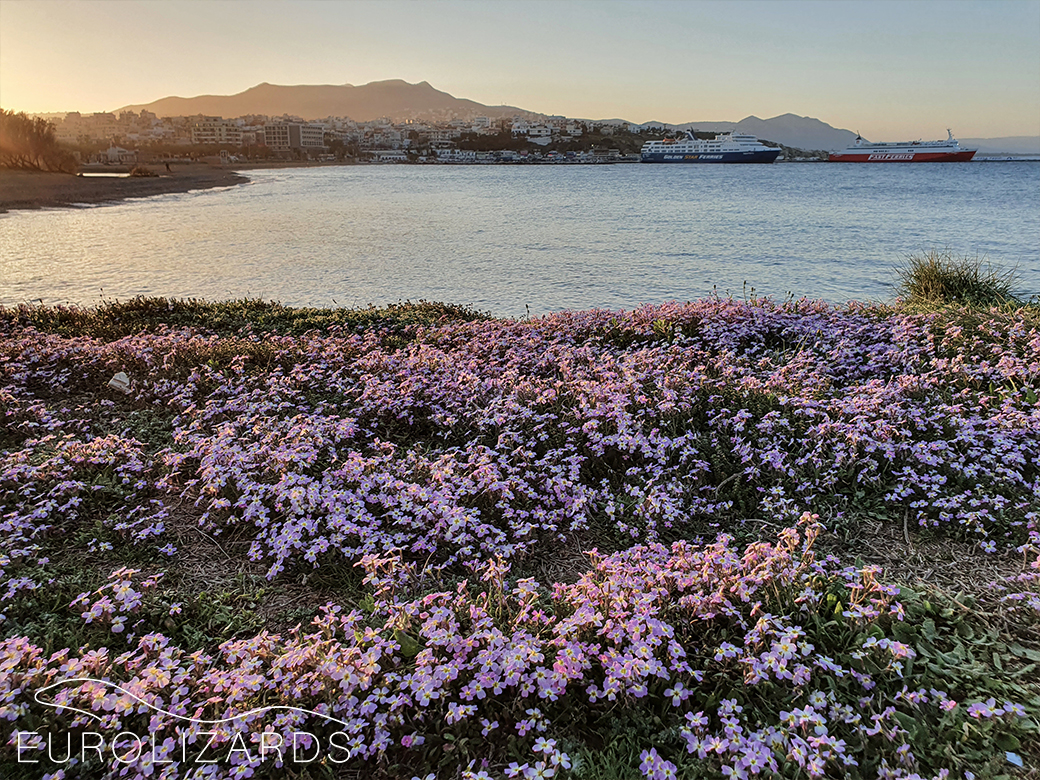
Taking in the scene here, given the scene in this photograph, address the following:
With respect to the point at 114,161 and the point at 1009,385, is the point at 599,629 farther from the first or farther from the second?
the point at 114,161

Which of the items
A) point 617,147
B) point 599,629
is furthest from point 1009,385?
point 617,147

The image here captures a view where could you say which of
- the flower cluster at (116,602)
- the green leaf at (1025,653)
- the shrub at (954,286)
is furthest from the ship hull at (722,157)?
the flower cluster at (116,602)

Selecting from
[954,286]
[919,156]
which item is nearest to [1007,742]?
[954,286]

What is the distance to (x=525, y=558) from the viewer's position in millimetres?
4859

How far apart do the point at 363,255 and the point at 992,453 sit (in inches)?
877

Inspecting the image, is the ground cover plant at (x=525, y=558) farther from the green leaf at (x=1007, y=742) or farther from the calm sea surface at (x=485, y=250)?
the calm sea surface at (x=485, y=250)

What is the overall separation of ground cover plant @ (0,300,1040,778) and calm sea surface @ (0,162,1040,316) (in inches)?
338

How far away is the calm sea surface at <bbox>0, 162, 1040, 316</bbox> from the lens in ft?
59.0

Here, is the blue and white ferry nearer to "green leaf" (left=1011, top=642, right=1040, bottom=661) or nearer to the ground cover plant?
the ground cover plant

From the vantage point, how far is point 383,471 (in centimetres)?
561

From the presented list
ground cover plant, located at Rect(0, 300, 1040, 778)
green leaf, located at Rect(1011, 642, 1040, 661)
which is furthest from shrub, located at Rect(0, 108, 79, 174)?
green leaf, located at Rect(1011, 642, 1040, 661)

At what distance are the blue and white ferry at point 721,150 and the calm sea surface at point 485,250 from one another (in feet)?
321

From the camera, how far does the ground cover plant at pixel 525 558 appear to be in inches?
119

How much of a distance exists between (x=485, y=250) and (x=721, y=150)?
132 meters
